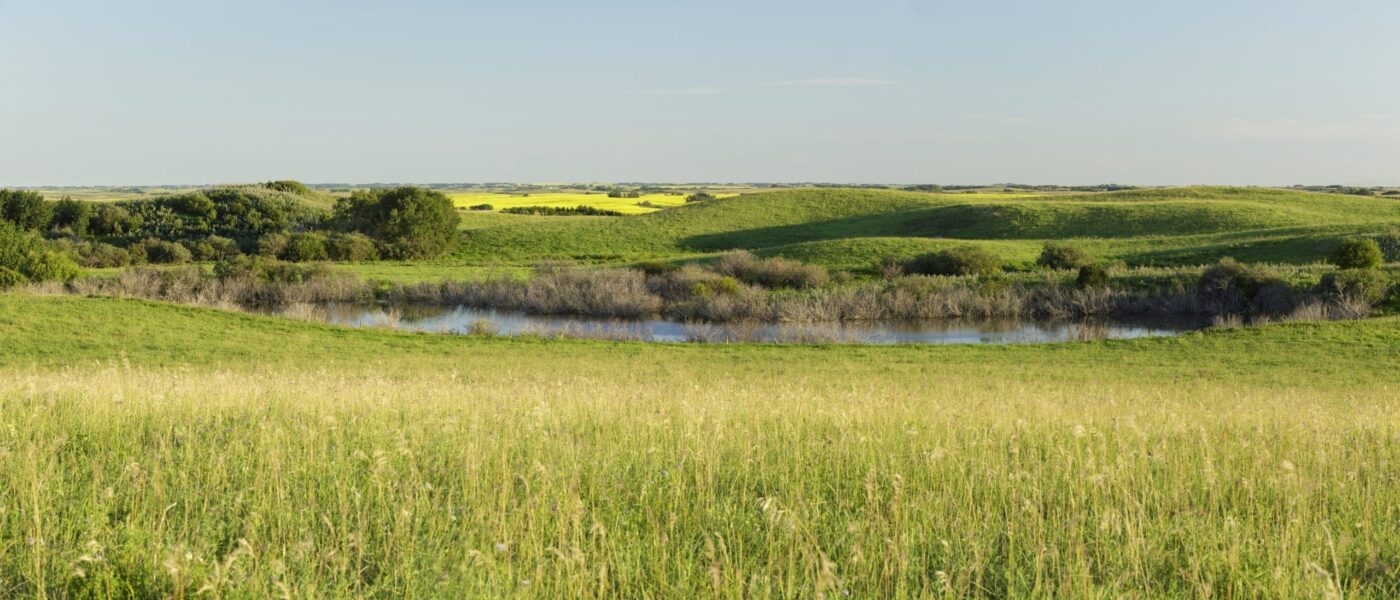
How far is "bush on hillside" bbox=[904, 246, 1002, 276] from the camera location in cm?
5206

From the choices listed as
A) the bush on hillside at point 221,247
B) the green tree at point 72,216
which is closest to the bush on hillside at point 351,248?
the bush on hillside at point 221,247

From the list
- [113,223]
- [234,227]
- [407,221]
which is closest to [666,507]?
[407,221]

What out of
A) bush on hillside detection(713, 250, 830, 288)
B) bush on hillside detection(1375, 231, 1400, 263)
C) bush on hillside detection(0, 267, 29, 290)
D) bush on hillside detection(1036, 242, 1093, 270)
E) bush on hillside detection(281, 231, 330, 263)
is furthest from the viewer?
bush on hillside detection(281, 231, 330, 263)

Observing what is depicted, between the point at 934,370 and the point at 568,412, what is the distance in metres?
16.6

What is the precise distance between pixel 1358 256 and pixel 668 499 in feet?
158

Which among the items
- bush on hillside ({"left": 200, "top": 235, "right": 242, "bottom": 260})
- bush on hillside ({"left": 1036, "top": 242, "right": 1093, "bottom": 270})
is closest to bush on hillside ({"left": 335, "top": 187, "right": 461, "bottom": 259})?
bush on hillside ({"left": 200, "top": 235, "right": 242, "bottom": 260})

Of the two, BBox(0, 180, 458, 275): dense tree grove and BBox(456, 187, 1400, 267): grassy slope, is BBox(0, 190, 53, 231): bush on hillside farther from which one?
BBox(456, 187, 1400, 267): grassy slope

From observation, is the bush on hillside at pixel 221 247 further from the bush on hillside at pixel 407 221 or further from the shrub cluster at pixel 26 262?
the shrub cluster at pixel 26 262

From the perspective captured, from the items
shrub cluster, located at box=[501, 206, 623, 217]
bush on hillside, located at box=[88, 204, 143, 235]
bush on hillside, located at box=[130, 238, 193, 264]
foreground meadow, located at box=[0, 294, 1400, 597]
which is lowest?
bush on hillside, located at box=[130, 238, 193, 264]

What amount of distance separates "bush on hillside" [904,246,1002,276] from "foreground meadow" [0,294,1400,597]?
143ft

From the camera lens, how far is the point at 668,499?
5.23 m

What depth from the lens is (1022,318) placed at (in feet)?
141

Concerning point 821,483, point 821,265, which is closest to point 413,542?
point 821,483

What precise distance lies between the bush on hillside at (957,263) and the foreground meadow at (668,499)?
143 ft
